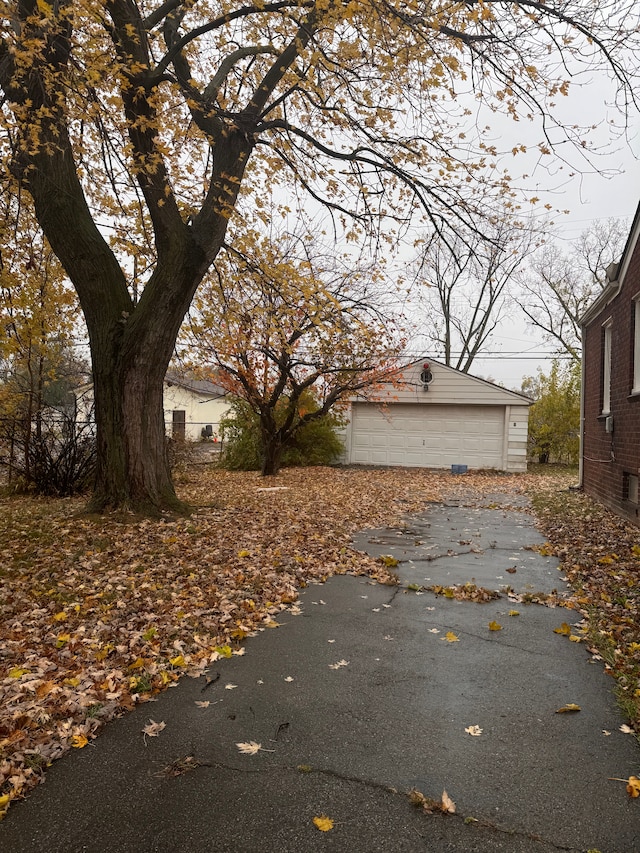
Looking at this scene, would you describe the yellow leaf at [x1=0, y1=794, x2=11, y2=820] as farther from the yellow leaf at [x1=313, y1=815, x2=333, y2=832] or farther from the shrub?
the shrub

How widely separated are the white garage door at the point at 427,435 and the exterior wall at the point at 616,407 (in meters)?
7.00

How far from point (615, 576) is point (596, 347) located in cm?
700

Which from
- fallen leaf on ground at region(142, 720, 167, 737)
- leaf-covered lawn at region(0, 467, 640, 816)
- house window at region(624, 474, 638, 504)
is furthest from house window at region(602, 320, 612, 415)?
fallen leaf on ground at region(142, 720, 167, 737)

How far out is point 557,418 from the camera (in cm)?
2117

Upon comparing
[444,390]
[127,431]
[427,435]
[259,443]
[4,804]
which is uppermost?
[444,390]

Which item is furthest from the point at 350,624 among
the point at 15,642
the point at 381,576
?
the point at 15,642

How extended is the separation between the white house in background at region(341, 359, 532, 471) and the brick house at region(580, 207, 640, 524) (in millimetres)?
6626

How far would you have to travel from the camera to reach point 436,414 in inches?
771

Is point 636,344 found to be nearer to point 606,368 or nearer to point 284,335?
point 606,368

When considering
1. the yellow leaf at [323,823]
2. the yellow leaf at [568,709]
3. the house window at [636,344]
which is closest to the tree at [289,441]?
the house window at [636,344]

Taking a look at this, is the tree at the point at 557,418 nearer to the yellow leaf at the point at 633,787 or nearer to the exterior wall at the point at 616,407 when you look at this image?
the exterior wall at the point at 616,407

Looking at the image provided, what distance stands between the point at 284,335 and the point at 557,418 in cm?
1306

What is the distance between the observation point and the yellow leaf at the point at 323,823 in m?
2.02

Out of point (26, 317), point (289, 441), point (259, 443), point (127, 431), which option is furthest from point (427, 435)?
point (127, 431)
